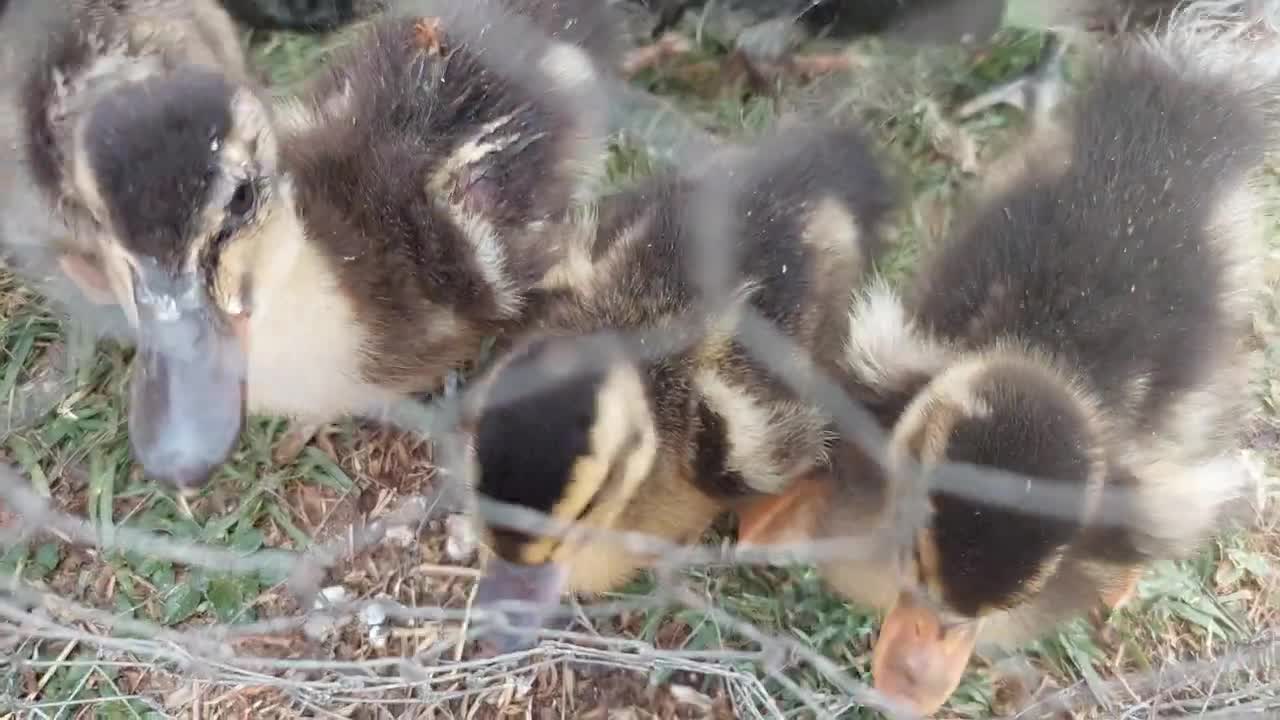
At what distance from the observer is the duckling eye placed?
94 centimetres

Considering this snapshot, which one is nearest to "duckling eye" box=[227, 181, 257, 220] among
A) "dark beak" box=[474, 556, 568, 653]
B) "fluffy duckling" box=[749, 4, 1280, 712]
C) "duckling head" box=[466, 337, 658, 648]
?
"duckling head" box=[466, 337, 658, 648]

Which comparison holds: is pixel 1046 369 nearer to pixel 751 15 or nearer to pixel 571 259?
pixel 571 259

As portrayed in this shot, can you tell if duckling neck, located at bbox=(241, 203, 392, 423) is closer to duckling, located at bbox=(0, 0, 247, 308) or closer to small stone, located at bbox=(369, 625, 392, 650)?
duckling, located at bbox=(0, 0, 247, 308)

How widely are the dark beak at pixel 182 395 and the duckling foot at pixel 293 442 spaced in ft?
1.49

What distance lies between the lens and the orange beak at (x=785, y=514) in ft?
4.14

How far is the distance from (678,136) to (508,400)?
720mm

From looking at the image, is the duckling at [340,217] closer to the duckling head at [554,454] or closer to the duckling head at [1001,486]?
the duckling head at [554,454]

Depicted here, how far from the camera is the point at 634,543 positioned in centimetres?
114

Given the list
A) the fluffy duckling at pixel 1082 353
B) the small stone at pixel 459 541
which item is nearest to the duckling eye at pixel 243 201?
the small stone at pixel 459 541

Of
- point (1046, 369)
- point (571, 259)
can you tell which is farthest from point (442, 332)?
point (1046, 369)

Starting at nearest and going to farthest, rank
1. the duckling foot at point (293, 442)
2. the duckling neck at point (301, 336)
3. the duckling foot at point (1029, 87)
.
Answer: the duckling neck at point (301, 336)
the duckling foot at point (293, 442)
the duckling foot at point (1029, 87)

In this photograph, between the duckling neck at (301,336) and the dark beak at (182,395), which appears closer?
the dark beak at (182,395)

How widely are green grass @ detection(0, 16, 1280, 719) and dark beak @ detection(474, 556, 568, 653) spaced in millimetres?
262

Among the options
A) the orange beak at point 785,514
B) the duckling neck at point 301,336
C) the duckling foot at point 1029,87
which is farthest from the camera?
the duckling foot at point 1029,87
